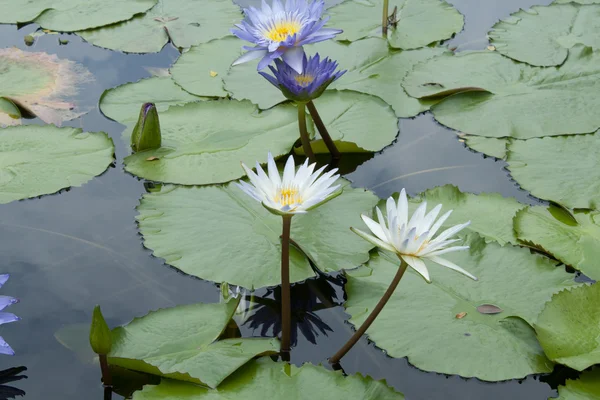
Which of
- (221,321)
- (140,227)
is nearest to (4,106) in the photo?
(140,227)

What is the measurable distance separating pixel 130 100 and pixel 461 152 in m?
1.73

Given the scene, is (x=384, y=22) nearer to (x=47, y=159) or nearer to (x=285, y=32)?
(x=285, y=32)

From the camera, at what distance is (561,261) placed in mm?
2592

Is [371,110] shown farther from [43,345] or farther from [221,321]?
[43,345]

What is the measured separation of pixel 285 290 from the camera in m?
2.23

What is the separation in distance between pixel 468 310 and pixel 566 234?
60 centimetres

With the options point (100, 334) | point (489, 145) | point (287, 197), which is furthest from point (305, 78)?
point (100, 334)

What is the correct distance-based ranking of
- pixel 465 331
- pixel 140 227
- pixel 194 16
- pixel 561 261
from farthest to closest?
1. pixel 194 16
2. pixel 140 227
3. pixel 561 261
4. pixel 465 331

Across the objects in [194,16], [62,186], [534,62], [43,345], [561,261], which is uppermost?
[194,16]

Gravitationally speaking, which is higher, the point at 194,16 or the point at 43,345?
the point at 194,16

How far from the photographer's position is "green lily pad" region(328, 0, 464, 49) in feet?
13.6

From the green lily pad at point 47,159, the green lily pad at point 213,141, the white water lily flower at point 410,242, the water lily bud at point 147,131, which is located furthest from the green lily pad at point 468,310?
the green lily pad at point 47,159

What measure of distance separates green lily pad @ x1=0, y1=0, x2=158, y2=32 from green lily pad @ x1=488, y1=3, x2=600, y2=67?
7.42 feet

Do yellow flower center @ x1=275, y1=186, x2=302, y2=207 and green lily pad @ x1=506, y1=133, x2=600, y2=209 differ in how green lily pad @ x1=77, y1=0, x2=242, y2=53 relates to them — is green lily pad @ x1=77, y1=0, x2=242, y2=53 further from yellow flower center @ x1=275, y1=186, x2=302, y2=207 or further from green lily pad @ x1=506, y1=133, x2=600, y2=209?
yellow flower center @ x1=275, y1=186, x2=302, y2=207
